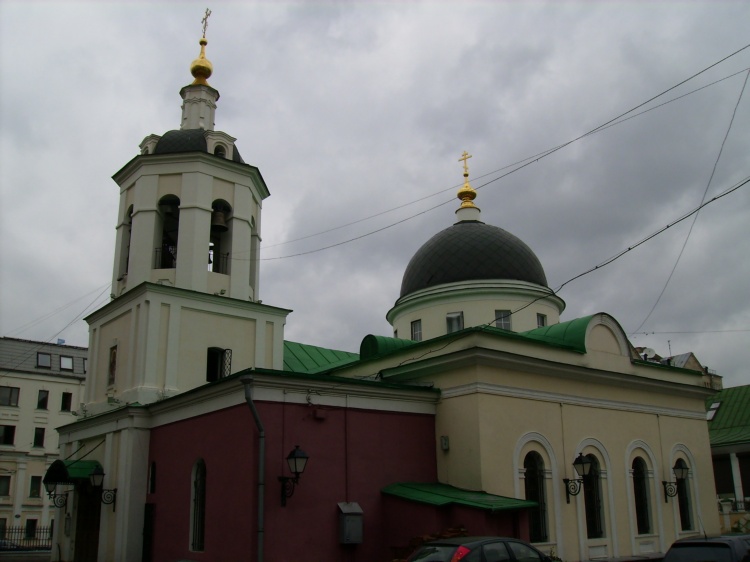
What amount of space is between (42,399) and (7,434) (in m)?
2.63

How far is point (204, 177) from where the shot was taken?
2125 cm

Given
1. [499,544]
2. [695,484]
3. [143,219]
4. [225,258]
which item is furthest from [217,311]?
[695,484]

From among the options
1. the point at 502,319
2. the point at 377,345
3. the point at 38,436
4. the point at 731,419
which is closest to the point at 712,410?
the point at 731,419

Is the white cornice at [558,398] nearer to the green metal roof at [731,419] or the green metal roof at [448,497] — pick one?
the green metal roof at [448,497]

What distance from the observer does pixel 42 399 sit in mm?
42188

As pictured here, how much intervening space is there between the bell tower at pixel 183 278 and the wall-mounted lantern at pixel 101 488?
1.91 meters

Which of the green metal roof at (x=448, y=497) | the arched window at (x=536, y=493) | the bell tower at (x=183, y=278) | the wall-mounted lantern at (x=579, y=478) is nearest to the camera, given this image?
the green metal roof at (x=448, y=497)

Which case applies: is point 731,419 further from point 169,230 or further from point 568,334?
point 169,230

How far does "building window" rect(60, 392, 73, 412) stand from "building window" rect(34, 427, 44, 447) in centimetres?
165

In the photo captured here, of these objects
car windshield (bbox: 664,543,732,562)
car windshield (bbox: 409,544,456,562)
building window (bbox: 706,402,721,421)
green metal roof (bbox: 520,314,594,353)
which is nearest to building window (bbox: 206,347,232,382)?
green metal roof (bbox: 520,314,594,353)

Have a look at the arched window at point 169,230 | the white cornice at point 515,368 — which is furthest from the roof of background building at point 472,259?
the arched window at point 169,230

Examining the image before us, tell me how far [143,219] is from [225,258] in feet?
8.33

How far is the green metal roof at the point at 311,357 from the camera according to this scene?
2483cm

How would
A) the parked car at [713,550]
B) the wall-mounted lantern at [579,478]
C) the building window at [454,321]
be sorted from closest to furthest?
the parked car at [713,550]
the wall-mounted lantern at [579,478]
the building window at [454,321]
